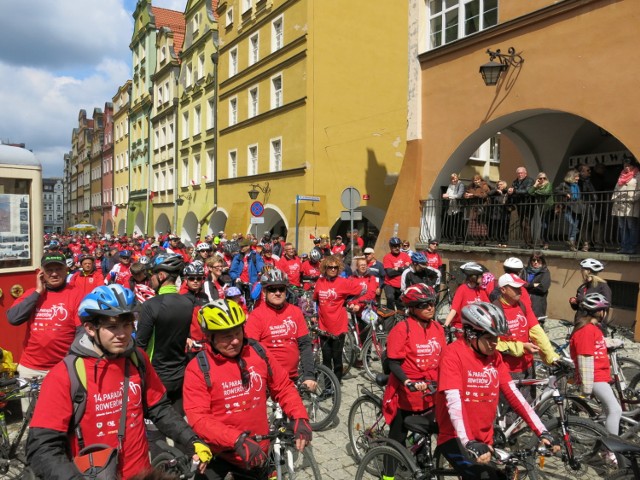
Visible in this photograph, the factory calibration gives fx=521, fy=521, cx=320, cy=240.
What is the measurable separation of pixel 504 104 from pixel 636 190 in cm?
447

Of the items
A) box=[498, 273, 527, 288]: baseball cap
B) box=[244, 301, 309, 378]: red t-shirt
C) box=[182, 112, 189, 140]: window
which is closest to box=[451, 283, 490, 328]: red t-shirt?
box=[498, 273, 527, 288]: baseball cap

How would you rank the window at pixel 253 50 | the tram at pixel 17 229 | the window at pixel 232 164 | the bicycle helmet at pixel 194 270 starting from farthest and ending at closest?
the window at pixel 232 164
the window at pixel 253 50
the tram at pixel 17 229
the bicycle helmet at pixel 194 270

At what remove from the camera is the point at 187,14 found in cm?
3494

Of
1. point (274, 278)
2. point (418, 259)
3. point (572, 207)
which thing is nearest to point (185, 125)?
point (572, 207)

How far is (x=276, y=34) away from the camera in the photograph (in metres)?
24.6

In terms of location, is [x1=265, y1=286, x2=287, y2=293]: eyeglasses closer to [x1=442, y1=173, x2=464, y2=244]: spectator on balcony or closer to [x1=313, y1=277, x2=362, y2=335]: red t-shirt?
[x1=313, y1=277, x2=362, y2=335]: red t-shirt

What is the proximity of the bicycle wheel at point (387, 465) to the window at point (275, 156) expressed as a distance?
21.1m

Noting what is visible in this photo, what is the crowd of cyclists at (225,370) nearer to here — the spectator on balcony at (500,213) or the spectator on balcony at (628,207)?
the spectator on balcony at (628,207)

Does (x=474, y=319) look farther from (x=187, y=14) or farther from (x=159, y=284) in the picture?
(x=187, y=14)

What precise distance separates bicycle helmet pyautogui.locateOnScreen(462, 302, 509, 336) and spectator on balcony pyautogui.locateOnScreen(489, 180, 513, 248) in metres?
10.0

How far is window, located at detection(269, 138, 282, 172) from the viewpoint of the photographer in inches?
970

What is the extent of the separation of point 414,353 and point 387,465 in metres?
0.93

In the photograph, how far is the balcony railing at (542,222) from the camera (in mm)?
11062

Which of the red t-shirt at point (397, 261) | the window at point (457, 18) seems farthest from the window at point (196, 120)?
the red t-shirt at point (397, 261)
